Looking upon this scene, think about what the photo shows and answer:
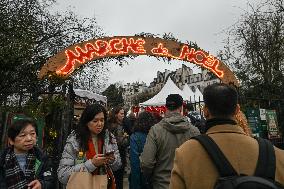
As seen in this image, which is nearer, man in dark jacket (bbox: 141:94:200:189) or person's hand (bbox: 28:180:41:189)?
person's hand (bbox: 28:180:41:189)

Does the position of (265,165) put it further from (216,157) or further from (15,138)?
(15,138)

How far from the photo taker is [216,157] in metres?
2.11

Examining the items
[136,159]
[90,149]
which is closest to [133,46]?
[136,159]

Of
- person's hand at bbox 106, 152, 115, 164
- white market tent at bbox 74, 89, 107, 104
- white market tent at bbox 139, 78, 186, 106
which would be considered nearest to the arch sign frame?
white market tent at bbox 74, 89, 107, 104

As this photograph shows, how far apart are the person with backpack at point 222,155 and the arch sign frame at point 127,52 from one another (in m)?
7.65

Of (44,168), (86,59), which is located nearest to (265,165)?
(44,168)

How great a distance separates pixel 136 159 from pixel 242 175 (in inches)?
140

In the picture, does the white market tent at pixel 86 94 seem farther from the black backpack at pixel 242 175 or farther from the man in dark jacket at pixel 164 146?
the black backpack at pixel 242 175

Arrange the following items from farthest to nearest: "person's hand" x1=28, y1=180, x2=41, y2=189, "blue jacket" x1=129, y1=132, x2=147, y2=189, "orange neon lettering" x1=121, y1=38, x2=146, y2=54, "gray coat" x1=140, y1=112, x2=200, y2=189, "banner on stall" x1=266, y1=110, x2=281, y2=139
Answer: "orange neon lettering" x1=121, y1=38, x2=146, y2=54 < "banner on stall" x1=266, y1=110, x2=281, y2=139 < "blue jacket" x1=129, y1=132, x2=147, y2=189 < "gray coat" x1=140, y1=112, x2=200, y2=189 < "person's hand" x1=28, y1=180, x2=41, y2=189

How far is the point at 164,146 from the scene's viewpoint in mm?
4531

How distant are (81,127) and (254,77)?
2237 centimetres

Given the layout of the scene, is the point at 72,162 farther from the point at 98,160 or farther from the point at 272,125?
the point at 272,125

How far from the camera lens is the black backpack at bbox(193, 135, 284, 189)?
1.87 meters

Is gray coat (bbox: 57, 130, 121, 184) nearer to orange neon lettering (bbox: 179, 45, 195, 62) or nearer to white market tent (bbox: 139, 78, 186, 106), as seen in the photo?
orange neon lettering (bbox: 179, 45, 195, 62)
